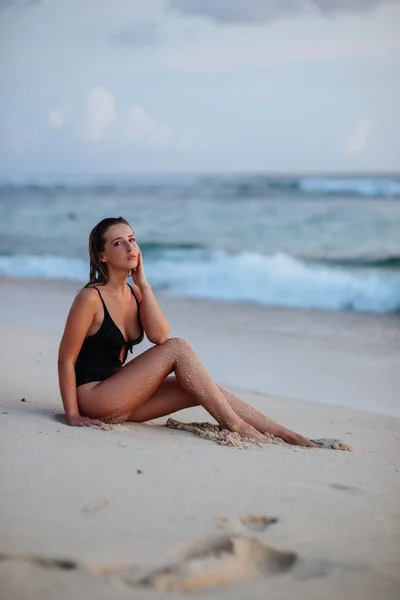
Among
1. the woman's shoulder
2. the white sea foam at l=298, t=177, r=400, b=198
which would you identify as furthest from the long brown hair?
the white sea foam at l=298, t=177, r=400, b=198

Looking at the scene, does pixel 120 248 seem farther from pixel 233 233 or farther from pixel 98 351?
pixel 233 233

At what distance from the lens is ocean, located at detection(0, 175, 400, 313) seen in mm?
12516

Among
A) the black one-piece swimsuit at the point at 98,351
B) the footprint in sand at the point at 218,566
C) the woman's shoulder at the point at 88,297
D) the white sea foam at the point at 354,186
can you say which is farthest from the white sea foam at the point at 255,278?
the white sea foam at the point at 354,186

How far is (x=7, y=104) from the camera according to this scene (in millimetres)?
19516

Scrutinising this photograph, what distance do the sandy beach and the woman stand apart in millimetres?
146

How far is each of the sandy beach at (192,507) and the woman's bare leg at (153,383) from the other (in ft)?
0.50

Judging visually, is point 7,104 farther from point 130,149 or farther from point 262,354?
point 262,354

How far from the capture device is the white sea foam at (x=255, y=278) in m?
11.3

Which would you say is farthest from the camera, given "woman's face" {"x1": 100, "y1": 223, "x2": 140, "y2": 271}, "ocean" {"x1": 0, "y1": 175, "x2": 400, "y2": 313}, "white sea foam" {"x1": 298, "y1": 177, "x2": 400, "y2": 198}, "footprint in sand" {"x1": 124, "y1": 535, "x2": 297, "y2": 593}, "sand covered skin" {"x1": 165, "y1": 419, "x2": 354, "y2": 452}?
"white sea foam" {"x1": 298, "y1": 177, "x2": 400, "y2": 198}

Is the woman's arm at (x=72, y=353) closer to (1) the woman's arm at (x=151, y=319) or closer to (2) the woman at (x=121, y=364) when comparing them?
(2) the woman at (x=121, y=364)

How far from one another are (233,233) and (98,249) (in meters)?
16.5

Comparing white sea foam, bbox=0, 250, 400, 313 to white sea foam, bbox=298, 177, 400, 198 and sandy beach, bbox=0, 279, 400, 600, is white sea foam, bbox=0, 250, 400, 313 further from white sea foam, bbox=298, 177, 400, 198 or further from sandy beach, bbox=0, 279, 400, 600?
white sea foam, bbox=298, 177, 400, 198

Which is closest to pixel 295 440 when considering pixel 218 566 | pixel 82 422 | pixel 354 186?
pixel 82 422

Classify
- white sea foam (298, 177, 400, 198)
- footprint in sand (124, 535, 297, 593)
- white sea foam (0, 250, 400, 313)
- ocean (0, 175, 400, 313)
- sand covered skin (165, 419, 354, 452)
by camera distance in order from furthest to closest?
white sea foam (298, 177, 400, 198) < ocean (0, 175, 400, 313) < white sea foam (0, 250, 400, 313) < sand covered skin (165, 419, 354, 452) < footprint in sand (124, 535, 297, 593)
